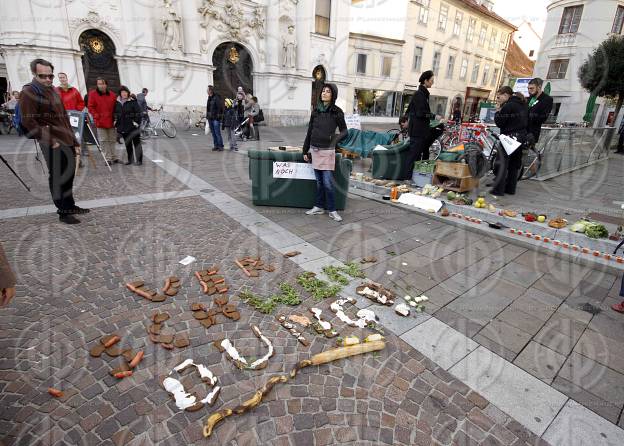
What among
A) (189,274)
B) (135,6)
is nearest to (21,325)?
(189,274)

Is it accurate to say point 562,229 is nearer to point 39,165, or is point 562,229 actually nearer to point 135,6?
point 39,165

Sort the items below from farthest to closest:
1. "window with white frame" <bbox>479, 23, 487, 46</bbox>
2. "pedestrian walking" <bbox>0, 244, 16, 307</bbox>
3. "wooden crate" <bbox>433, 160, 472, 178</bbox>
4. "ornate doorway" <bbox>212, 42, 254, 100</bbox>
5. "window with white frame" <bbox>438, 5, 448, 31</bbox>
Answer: "window with white frame" <bbox>479, 23, 487, 46</bbox>, "window with white frame" <bbox>438, 5, 448, 31</bbox>, "ornate doorway" <bbox>212, 42, 254, 100</bbox>, "wooden crate" <bbox>433, 160, 472, 178</bbox>, "pedestrian walking" <bbox>0, 244, 16, 307</bbox>

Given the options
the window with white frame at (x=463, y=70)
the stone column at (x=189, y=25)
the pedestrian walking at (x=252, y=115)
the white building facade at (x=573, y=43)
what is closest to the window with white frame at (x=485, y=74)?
the window with white frame at (x=463, y=70)

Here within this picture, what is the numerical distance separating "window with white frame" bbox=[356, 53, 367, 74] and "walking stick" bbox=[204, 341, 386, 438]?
97.1 ft

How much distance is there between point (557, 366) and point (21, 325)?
4236mm

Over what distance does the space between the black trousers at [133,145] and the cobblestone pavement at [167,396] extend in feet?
19.3

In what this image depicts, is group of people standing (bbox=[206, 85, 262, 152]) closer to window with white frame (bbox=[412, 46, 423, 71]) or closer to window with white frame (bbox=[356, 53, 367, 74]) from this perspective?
window with white frame (bbox=[356, 53, 367, 74])

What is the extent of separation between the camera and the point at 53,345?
8.54 ft

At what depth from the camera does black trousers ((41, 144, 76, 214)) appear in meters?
4.72

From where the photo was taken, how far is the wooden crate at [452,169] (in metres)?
6.53

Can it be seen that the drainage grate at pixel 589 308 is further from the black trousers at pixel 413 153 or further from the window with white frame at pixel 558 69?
the window with white frame at pixel 558 69

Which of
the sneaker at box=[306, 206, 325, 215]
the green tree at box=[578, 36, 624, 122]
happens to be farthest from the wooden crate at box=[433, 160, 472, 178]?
the green tree at box=[578, 36, 624, 122]

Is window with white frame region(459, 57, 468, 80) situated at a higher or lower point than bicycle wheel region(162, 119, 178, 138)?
higher

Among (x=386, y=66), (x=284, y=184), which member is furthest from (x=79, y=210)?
(x=386, y=66)
